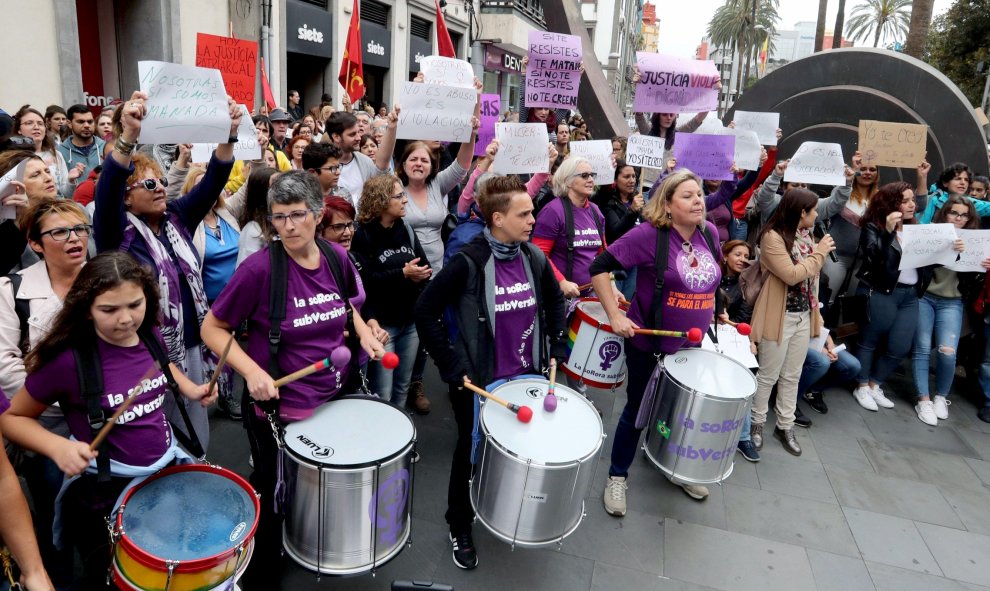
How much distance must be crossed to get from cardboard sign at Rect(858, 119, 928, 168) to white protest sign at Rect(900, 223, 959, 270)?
104 cm

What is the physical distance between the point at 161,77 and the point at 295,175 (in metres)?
1.08

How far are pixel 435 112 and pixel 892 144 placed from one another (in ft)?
14.9

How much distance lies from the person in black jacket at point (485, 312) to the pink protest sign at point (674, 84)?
3082 mm

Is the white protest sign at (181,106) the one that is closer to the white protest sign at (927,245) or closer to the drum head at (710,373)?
the drum head at (710,373)

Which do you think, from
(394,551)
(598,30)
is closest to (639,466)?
(394,551)

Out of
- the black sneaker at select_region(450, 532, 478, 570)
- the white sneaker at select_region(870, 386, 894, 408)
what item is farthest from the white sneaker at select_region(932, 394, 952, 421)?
the black sneaker at select_region(450, 532, 478, 570)

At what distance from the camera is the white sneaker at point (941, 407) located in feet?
18.3

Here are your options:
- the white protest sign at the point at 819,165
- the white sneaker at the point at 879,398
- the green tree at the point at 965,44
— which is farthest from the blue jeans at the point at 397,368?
the green tree at the point at 965,44

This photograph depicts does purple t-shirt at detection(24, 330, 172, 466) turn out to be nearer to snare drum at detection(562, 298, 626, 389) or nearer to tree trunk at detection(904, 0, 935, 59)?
snare drum at detection(562, 298, 626, 389)

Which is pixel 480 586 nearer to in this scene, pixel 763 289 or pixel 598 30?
pixel 763 289

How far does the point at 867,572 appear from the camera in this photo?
11.4 ft

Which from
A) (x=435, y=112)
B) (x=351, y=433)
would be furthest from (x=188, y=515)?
(x=435, y=112)

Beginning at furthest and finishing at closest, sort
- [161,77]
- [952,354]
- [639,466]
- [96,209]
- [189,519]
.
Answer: [952,354]
[639,466]
[161,77]
[96,209]
[189,519]

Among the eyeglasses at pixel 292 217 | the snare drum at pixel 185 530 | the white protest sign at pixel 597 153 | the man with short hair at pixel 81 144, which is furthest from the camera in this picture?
the man with short hair at pixel 81 144
